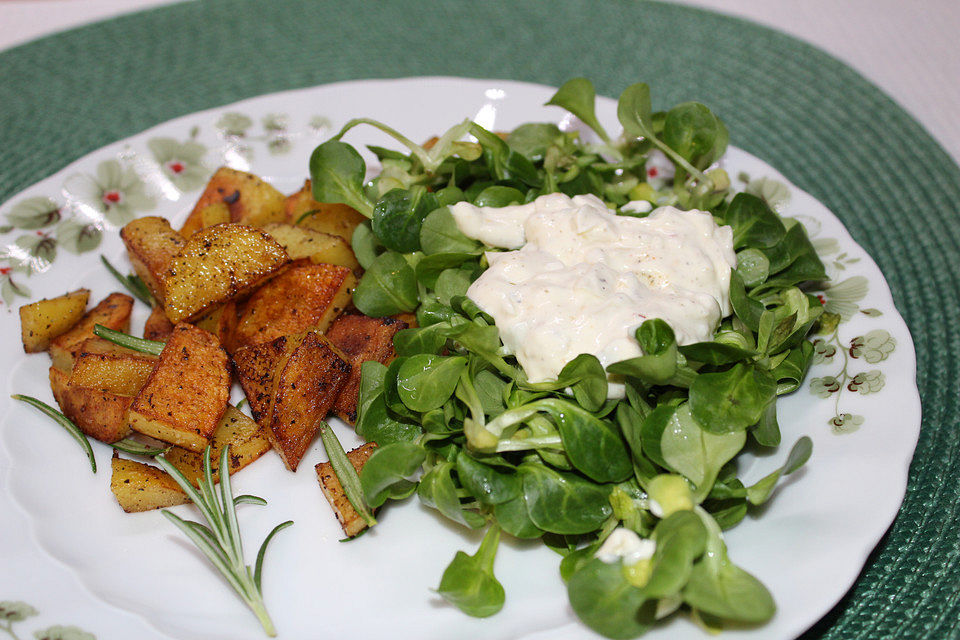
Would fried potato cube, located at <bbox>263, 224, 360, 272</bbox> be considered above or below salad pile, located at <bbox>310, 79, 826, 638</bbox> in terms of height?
above

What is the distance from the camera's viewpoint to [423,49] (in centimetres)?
316

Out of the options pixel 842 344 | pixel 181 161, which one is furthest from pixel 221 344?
pixel 842 344

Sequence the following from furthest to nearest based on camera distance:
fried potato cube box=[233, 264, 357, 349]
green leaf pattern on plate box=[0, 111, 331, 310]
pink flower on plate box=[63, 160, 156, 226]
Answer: pink flower on plate box=[63, 160, 156, 226], green leaf pattern on plate box=[0, 111, 331, 310], fried potato cube box=[233, 264, 357, 349]

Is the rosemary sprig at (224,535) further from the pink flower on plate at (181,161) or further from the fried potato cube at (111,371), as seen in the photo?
the pink flower on plate at (181,161)

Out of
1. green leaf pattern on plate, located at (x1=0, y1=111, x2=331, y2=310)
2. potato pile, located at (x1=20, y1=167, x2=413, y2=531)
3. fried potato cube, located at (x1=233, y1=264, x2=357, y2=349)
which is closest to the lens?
potato pile, located at (x1=20, y1=167, x2=413, y2=531)

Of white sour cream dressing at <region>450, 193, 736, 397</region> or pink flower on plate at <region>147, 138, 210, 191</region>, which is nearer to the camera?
white sour cream dressing at <region>450, 193, 736, 397</region>

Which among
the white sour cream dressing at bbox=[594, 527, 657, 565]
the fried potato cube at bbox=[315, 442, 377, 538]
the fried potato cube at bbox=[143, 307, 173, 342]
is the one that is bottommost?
the white sour cream dressing at bbox=[594, 527, 657, 565]

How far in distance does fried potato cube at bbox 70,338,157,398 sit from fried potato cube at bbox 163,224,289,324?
0.46 ft

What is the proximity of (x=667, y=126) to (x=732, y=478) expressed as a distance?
1.03 m

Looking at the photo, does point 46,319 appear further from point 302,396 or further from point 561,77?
point 561,77

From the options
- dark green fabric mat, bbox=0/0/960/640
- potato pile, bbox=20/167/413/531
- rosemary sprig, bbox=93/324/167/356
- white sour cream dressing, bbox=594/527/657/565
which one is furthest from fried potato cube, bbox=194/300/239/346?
white sour cream dressing, bbox=594/527/657/565

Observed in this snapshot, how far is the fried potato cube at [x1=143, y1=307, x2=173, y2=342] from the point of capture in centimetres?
206

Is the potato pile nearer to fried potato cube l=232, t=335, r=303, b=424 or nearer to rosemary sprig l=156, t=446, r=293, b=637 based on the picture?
fried potato cube l=232, t=335, r=303, b=424

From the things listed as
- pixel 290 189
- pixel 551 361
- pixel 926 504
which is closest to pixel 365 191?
pixel 290 189
